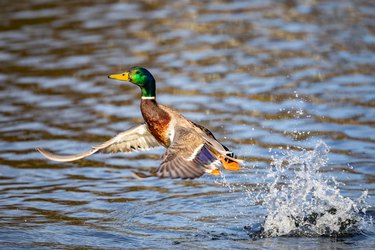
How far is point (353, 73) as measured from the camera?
11.5 m

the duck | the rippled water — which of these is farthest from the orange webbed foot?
the rippled water

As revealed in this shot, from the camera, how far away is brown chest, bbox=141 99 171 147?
24.1 feet

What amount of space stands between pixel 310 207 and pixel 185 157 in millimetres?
1349

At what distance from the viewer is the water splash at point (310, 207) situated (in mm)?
6973

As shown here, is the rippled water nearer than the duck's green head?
Yes

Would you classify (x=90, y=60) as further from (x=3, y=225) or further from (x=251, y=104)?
(x=3, y=225)

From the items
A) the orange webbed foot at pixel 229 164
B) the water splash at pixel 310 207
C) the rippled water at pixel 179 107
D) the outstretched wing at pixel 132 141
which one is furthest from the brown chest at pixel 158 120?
the water splash at pixel 310 207

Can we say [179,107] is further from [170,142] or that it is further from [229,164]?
[229,164]

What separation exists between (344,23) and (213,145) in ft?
24.5

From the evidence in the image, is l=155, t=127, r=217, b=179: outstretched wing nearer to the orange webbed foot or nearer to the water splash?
the orange webbed foot

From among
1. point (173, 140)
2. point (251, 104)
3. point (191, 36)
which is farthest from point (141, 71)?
point (191, 36)

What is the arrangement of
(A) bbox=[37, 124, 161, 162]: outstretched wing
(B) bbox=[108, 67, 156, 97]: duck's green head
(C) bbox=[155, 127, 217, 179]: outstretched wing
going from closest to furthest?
(C) bbox=[155, 127, 217, 179]: outstretched wing, (B) bbox=[108, 67, 156, 97]: duck's green head, (A) bbox=[37, 124, 161, 162]: outstretched wing

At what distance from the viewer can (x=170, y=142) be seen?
24.0ft

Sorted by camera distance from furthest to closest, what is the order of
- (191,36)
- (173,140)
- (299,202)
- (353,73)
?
(191,36), (353,73), (299,202), (173,140)
